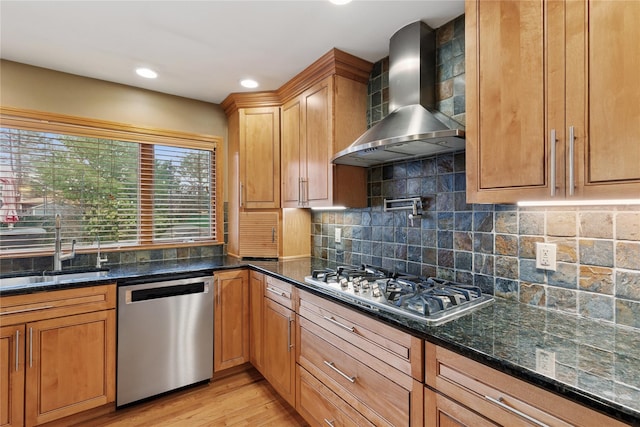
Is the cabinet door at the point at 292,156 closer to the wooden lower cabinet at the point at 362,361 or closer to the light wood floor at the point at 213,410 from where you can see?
the wooden lower cabinet at the point at 362,361

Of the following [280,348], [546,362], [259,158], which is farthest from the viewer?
[259,158]

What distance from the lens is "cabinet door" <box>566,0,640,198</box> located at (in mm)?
899

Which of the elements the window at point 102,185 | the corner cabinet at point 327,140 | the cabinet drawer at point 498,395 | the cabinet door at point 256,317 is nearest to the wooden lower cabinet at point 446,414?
the cabinet drawer at point 498,395

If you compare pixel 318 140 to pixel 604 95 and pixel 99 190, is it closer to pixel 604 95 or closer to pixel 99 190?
pixel 604 95

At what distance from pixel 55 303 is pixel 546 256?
108 inches

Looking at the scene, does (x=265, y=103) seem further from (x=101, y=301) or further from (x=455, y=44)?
(x=101, y=301)

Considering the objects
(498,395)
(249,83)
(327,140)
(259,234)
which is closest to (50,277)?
(259,234)

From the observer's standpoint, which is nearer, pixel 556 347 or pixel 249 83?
pixel 556 347

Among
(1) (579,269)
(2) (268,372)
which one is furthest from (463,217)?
(2) (268,372)

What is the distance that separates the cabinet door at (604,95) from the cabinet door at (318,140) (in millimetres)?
1411

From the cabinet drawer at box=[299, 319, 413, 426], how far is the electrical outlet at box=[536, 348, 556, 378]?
18.4 inches

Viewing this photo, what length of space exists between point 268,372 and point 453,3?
2648mm

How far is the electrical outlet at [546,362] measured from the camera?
0.82m

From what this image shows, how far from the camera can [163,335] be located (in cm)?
220
